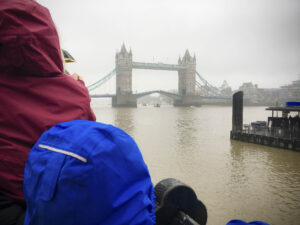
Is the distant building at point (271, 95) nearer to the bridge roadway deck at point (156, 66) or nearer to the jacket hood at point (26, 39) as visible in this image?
the bridge roadway deck at point (156, 66)

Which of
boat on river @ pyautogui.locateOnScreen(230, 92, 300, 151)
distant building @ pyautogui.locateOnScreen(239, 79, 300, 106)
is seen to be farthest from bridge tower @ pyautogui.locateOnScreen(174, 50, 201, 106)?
boat on river @ pyautogui.locateOnScreen(230, 92, 300, 151)

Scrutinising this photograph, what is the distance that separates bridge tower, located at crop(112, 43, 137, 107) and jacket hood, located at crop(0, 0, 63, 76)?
5831 centimetres

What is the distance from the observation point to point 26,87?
40.7 inches

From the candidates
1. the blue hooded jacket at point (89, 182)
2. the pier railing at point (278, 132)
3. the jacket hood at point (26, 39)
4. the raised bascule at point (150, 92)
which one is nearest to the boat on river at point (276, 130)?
the pier railing at point (278, 132)

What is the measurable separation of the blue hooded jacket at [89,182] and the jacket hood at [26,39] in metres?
0.35

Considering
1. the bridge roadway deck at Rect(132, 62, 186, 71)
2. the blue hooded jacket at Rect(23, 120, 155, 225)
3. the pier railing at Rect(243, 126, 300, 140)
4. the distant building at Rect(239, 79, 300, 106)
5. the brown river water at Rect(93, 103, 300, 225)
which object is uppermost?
the bridge roadway deck at Rect(132, 62, 186, 71)

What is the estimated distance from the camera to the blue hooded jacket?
789 mm

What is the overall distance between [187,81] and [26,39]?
75.8 metres

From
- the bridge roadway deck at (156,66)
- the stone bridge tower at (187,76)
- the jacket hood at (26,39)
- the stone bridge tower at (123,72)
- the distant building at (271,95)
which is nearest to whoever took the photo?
the jacket hood at (26,39)

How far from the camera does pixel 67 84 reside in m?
1.10

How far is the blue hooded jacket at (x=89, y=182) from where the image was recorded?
789mm

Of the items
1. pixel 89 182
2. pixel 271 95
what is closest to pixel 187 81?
pixel 271 95

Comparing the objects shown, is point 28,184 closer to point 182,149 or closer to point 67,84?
point 67,84

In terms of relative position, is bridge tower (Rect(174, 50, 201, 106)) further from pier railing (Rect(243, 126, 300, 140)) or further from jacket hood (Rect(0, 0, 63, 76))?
jacket hood (Rect(0, 0, 63, 76))
